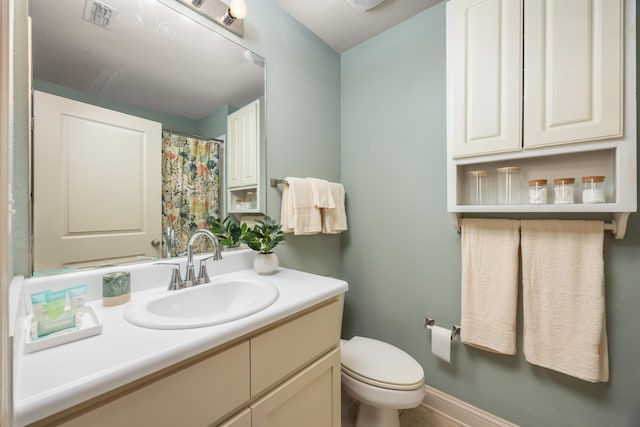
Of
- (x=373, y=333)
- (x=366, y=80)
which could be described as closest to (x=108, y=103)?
(x=366, y=80)

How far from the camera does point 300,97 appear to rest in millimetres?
1581

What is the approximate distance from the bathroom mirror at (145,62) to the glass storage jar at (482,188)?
1178 mm

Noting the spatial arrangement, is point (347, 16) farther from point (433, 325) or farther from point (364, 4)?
point (433, 325)

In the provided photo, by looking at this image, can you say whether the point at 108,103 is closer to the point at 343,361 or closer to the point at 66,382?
the point at 66,382

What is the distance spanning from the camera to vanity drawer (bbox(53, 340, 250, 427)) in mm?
501

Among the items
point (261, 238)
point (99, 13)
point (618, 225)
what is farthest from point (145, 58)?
point (618, 225)

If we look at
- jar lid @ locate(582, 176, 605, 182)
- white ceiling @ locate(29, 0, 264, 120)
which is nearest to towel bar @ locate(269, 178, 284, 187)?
white ceiling @ locate(29, 0, 264, 120)

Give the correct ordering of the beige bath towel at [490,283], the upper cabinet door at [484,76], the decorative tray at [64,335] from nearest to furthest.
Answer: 1. the decorative tray at [64,335]
2. the upper cabinet door at [484,76]
3. the beige bath towel at [490,283]

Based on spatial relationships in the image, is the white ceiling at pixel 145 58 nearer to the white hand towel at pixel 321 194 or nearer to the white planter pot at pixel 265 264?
the white hand towel at pixel 321 194

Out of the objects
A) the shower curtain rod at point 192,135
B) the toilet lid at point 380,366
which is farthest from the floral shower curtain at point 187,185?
the toilet lid at point 380,366

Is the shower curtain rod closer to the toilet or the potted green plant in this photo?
the potted green plant

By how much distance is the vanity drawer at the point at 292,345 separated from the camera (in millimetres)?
743

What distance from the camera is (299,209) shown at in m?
1.41

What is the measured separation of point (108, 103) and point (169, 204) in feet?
Answer: 1.34
